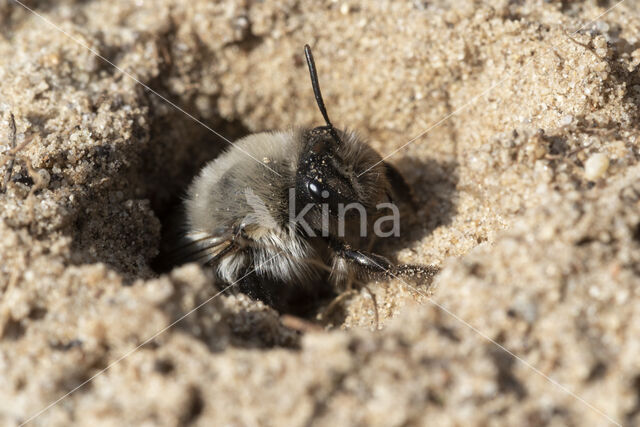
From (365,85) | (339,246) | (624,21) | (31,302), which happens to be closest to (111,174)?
(31,302)

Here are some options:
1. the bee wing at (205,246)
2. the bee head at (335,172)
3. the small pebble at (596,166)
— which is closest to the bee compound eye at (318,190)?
the bee head at (335,172)

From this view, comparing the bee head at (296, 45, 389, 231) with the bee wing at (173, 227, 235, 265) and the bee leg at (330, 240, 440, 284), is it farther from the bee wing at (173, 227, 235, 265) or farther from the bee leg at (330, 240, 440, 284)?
the bee wing at (173, 227, 235, 265)

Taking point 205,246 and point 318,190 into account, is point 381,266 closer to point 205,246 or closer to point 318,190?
point 318,190

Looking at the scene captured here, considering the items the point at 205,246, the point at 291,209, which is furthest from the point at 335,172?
the point at 205,246

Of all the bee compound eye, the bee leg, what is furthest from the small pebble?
the bee compound eye

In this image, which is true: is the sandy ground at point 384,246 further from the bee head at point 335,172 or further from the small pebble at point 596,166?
the bee head at point 335,172

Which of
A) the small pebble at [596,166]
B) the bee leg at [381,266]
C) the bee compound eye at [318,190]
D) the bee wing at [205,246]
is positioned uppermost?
the small pebble at [596,166]
